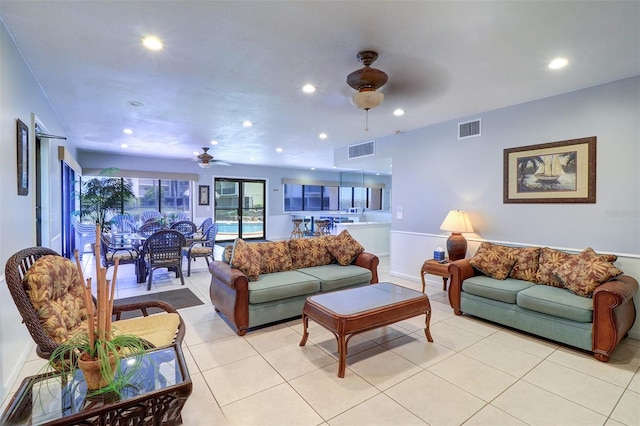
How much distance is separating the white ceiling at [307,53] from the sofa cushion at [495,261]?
1.85m

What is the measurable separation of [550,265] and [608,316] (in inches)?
31.0

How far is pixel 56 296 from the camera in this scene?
6.42 ft

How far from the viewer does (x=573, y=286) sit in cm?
300

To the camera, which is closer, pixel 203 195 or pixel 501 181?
pixel 501 181

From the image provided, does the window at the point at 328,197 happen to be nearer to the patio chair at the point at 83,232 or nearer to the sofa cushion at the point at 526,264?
the patio chair at the point at 83,232

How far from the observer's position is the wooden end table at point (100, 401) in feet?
4.41

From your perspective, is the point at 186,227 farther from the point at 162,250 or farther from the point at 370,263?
the point at 370,263

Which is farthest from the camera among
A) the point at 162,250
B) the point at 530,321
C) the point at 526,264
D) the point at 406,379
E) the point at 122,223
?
the point at 122,223

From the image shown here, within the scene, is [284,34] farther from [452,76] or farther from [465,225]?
[465,225]

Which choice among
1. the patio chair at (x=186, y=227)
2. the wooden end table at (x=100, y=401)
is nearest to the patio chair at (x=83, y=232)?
the patio chair at (x=186, y=227)

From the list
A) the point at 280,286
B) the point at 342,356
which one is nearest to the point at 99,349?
the point at 342,356

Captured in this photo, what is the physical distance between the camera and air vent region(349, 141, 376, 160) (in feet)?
20.3

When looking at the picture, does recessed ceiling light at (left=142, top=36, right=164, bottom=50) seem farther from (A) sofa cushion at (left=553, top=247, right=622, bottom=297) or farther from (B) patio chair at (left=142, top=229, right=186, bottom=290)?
(A) sofa cushion at (left=553, top=247, right=622, bottom=297)

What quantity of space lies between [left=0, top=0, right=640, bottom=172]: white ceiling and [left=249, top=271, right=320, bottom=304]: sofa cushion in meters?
2.15
